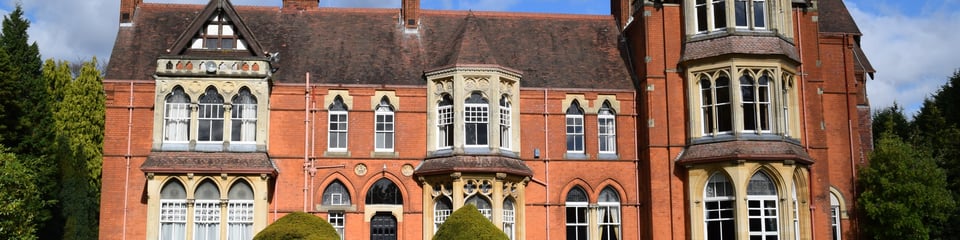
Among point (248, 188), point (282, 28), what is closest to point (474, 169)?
point (248, 188)

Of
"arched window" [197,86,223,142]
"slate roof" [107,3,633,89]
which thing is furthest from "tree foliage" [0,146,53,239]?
"arched window" [197,86,223,142]

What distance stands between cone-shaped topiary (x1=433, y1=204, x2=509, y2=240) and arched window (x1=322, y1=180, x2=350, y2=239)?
686 cm

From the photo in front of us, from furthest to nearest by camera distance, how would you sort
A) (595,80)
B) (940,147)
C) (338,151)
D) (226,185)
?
(940,147)
(595,80)
(338,151)
(226,185)

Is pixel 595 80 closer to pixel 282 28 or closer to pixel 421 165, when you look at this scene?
pixel 421 165

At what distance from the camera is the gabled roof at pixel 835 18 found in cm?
3241

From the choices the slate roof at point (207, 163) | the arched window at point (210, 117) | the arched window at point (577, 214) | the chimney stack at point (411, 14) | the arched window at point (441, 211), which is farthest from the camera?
the chimney stack at point (411, 14)

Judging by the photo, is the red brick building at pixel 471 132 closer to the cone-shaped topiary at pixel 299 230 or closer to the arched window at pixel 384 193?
the arched window at pixel 384 193

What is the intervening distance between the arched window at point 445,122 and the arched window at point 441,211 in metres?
1.61

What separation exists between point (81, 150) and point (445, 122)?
62.3 ft

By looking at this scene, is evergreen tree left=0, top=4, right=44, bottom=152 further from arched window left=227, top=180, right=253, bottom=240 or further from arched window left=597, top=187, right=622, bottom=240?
arched window left=597, top=187, right=622, bottom=240

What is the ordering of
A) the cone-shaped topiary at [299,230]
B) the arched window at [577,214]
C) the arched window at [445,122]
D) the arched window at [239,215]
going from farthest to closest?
the arched window at [577,214] < the arched window at [445,122] < the arched window at [239,215] < the cone-shaped topiary at [299,230]

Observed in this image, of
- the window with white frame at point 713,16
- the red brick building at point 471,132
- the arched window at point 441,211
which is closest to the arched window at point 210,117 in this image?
the red brick building at point 471,132

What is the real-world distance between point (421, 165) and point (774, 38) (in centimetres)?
1098

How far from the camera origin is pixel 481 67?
93.2 ft
